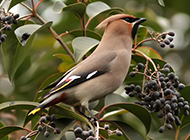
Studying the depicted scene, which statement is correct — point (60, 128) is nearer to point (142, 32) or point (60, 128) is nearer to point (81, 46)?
point (81, 46)

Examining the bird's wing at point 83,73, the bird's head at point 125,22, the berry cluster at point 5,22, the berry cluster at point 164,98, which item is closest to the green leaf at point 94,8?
the bird's head at point 125,22

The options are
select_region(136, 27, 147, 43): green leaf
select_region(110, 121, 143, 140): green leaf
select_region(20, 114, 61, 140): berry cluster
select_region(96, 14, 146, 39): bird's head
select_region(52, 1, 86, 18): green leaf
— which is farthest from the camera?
select_region(136, 27, 147, 43): green leaf

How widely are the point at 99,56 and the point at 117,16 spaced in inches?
15.6

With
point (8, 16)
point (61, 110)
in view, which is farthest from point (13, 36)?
point (61, 110)

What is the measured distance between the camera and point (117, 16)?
9.29ft

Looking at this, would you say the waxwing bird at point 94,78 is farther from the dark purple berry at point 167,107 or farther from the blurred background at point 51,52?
the blurred background at point 51,52

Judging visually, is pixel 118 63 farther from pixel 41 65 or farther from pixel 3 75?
pixel 3 75

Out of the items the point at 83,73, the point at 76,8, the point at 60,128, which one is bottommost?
the point at 60,128

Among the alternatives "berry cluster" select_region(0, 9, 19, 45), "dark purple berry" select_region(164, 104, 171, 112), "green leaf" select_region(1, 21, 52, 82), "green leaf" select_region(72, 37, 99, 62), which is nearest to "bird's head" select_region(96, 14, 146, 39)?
"green leaf" select_region(72, 37, 99, 62)

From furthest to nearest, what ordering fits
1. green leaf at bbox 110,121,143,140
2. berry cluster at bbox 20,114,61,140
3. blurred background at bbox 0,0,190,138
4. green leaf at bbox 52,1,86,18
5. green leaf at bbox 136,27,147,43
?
blurred background at bbox 0,0,190,138 < green leaf at bbox 136,27,147,43 < green leaf at bbox 52,1,86,18 < green leaf at bbox 110,121,143,140 < berry cluster at bbox 20,114,61,140

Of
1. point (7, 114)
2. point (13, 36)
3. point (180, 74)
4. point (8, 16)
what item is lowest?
point (180, 74)

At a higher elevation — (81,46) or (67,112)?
(81,46)

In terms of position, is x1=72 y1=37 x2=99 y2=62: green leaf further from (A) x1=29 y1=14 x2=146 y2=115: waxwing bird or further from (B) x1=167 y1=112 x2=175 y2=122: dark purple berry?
(B) x1=167 y1=112 x2=175 y2=122: dark purple berry

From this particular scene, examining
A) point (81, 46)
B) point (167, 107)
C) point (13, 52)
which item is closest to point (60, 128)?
point (81, 46)
